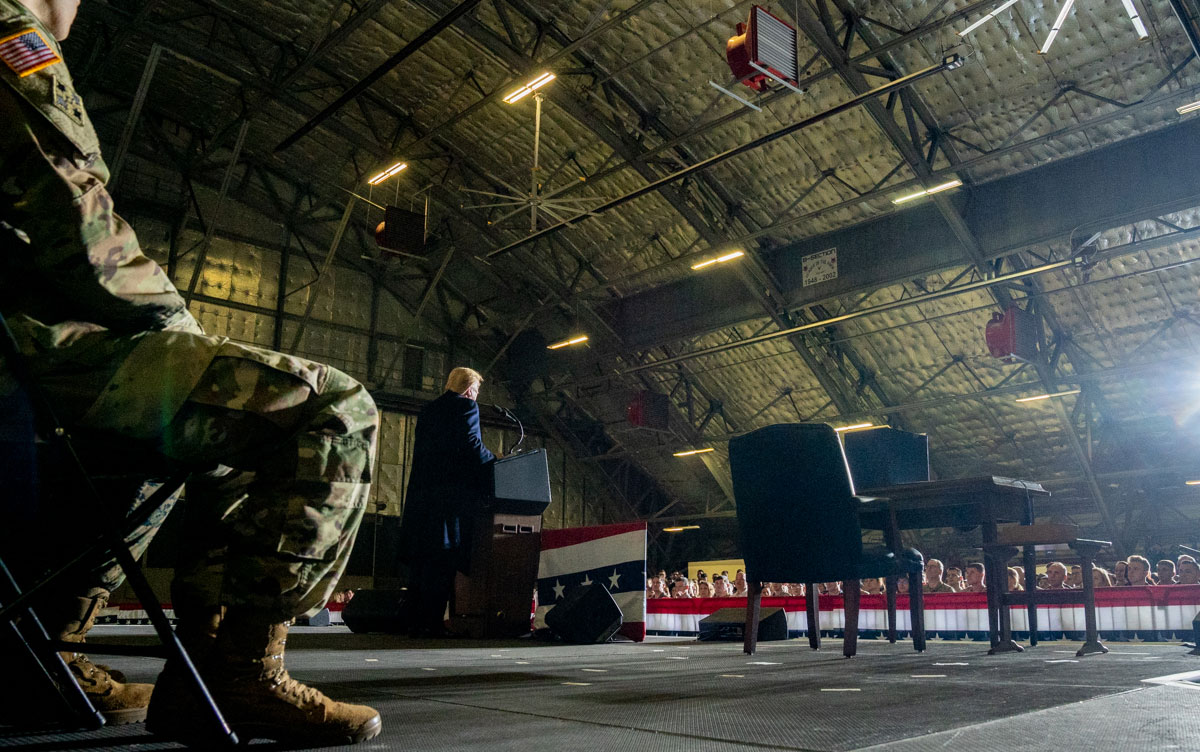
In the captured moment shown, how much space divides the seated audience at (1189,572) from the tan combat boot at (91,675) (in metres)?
7.57

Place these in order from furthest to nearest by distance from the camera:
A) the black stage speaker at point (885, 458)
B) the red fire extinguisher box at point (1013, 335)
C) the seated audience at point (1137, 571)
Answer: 1. the red fire extinguisher box at point (1013, 335)
2. the seated audience at point (1137, 571)
3. the black stage speaker at point (885, 458)

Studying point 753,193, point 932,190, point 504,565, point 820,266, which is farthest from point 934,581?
point 753,193

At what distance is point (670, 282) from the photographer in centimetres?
1261

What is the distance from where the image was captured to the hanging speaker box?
1086cm

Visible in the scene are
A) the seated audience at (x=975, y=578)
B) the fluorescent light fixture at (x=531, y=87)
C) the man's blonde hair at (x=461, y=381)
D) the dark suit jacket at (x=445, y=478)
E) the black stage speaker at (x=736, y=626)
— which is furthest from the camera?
the fluorescent light fixture at (x=531, y=87)

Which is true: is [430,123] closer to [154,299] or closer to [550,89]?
[550,89]

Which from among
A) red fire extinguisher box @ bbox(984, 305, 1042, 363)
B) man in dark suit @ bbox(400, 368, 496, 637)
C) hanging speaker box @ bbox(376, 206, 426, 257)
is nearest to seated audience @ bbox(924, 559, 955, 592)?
red fire extinguisher box @ bbox(984, 305, 1042, 363)

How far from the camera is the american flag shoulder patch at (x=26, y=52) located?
103cm

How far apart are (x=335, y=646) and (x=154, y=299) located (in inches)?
118

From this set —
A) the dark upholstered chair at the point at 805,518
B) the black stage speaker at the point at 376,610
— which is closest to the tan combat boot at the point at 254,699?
the dark upholstered chair at the point at 805,518

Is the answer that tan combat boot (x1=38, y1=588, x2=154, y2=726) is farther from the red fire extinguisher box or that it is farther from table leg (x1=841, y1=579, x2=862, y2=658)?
the red fire extinguisher box

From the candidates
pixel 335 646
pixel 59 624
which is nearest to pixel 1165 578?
pixel 335 646

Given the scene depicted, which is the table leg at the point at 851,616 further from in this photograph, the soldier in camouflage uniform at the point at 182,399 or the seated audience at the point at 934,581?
Answer: the seated audience at the point at 934,581

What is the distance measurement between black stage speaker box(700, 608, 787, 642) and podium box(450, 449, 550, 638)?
179cm
